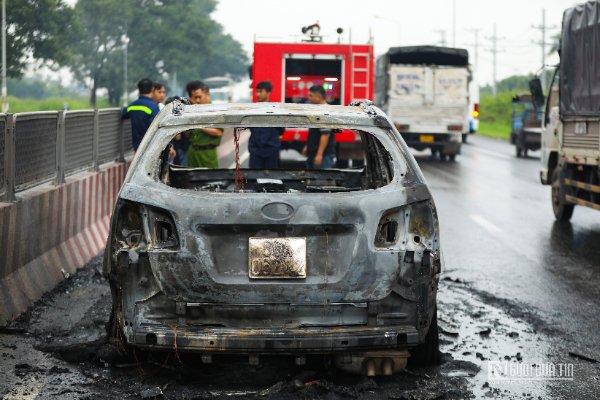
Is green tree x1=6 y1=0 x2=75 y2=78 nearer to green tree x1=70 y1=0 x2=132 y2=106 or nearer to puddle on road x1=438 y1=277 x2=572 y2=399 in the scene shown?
green tree x1=70 y1=0 x2=132 y2=106

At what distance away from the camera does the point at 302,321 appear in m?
5.43

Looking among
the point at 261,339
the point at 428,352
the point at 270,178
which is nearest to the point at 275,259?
the point at 261,339

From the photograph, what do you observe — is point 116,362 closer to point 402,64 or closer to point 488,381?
point 488,381

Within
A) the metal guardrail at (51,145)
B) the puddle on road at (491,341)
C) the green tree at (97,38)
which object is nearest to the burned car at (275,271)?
the puddle on road at (491,341)

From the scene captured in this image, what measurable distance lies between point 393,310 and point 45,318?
9.85ft

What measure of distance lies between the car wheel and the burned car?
302 millimetres

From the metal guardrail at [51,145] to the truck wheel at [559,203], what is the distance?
5.83 meters

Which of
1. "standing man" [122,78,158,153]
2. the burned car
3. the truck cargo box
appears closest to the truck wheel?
the truck cargo box

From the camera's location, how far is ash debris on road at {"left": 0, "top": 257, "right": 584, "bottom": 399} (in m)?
5.49

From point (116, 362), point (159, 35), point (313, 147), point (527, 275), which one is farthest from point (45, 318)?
point (159, 35)

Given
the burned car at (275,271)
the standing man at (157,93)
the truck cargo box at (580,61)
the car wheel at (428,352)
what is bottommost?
the car wheel at (428,352)

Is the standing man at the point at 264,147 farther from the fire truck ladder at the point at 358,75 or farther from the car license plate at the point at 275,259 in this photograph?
the fire truck ladder at the point at 358,75

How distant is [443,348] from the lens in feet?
21.9

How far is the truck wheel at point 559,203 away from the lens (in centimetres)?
1450
